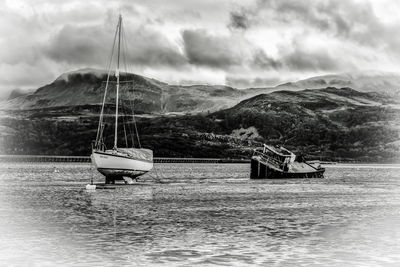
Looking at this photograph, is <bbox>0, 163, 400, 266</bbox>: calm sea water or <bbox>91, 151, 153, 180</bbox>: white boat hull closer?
<bbox>0, 163, 400, 266</bbox>: calm sea water

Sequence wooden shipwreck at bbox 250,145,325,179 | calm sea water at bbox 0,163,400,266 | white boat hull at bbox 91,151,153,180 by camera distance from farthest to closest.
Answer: wooden shipwreck at bbox 250,145,325,179, white boat hull at bbox 91,151,153,180, calm sea water at bbox 0,163,400,266

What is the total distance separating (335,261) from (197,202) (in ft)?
109

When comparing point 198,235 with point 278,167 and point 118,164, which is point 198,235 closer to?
point 118,164

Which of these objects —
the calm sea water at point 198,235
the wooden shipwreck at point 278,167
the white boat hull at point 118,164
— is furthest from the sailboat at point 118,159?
the wooden shipwreck at point 278,167

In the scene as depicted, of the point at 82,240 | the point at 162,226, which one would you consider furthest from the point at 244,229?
the point at 82,240

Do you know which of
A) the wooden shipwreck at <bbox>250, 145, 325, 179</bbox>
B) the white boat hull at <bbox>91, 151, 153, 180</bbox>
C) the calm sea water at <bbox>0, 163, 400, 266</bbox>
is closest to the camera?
the calm sea water at <bbox>0, 163, 400, 266</bbox>

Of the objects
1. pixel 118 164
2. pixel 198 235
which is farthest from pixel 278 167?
pixel 198 235

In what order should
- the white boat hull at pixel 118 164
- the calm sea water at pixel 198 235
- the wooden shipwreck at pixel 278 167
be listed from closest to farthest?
the calm sea water at pixel 198 235 → the white boat hull at pixel 118 164 → the wooden shipwreck at pixel 278 167

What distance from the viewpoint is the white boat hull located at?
266ft

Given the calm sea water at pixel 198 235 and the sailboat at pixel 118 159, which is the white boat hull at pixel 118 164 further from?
the calm sea water at pixel 198 235

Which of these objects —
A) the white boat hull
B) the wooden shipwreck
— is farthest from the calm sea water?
the wooden shipwreck

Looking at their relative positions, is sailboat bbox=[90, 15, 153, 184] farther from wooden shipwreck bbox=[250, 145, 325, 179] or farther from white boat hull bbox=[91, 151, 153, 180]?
wooden shipwreck bbox=[250, 145, 325, 179]

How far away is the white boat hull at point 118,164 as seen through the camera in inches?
3194

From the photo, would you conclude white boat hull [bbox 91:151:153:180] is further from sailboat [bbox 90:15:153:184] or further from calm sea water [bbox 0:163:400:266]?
calm sea water [bbox 0:163:400:266]
